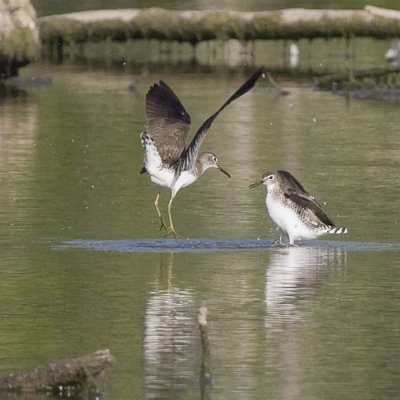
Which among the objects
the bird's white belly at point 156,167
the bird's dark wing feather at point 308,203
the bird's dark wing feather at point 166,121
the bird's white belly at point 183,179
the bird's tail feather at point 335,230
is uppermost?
the bird's dark wing feather at point 166,121

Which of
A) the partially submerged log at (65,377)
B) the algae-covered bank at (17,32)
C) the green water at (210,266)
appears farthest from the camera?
the algae-covered bank at (17,32)

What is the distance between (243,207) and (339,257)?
366cm

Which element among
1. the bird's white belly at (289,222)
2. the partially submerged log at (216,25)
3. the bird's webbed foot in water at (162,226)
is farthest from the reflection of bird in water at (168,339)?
the partially submerged log at (216,25)

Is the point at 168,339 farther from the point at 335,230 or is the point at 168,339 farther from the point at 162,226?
the point at 162,226

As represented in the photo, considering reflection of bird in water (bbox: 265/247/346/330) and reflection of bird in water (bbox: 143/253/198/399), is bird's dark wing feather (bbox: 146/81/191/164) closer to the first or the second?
reflection of bird in water (bbox: 265/247/346/330)

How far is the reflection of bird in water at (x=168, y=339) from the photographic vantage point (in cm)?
1166

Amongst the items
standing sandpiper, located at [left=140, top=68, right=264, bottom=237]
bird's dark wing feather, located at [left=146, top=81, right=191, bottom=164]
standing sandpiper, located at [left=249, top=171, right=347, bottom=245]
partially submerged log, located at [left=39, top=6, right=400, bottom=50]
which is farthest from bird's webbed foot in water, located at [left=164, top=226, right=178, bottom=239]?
partially submerged log, located at [left=39, top=6, right=400, bottom=50]

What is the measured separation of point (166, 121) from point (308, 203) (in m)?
2.17

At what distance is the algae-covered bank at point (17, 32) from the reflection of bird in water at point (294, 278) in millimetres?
19482

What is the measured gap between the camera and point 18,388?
436 inches

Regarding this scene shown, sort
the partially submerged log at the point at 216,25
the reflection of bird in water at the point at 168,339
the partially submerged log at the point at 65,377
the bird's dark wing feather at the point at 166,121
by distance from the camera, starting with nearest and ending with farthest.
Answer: the partially submerged log at the point at 65,377, the reflection of bird in water at the point at 168,339, the bird's dark wing feather at the point at 166,121, the partially submerged log at the point at 216,25

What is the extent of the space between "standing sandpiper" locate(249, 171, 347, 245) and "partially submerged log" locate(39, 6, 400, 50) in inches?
896

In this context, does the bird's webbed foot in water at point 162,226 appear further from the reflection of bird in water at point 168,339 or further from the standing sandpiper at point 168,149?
the reflection of bird in water at point 168,339

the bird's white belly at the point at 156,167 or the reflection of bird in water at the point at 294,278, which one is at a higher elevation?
the bird's white belly at the point at 156,167
